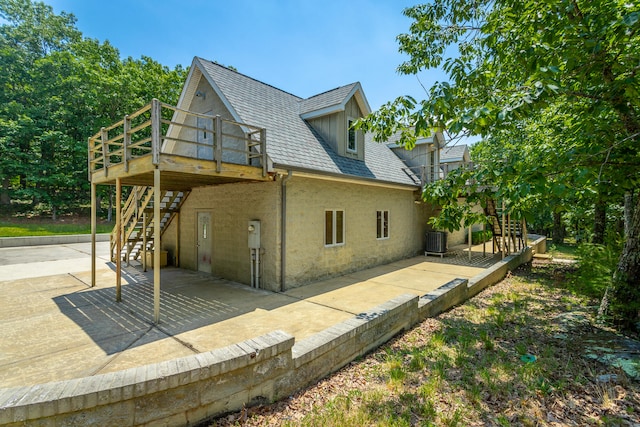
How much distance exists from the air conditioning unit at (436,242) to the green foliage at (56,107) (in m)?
27.4

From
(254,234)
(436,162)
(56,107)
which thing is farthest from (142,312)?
(56,107)

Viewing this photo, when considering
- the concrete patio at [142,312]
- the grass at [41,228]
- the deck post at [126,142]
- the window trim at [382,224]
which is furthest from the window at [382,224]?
the grass at [41,228]

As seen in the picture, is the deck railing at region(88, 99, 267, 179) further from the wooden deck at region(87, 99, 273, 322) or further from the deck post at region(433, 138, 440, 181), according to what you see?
the deck post at region(433, 138, 440, 181)

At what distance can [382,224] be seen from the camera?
11.8 meters

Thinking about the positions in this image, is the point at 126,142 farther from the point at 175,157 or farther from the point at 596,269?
the point at 596,269

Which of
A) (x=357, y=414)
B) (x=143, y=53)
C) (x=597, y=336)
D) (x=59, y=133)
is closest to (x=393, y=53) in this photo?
(x=597, y=336)

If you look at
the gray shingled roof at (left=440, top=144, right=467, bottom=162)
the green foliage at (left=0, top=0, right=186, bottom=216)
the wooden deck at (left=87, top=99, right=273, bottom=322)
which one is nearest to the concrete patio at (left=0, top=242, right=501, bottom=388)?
the wooden deck at (left=87, top=99, right=273, bottom=322)

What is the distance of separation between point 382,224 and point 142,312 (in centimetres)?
853

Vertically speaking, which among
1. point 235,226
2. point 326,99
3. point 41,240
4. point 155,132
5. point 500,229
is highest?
point 326,99

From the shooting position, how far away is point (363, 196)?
35.2ft

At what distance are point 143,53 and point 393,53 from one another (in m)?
33.7

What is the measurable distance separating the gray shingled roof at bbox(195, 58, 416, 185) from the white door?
362 centimetres

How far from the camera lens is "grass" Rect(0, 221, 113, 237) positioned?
1873 cm

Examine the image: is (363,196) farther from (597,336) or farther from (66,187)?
(66,187)
